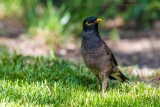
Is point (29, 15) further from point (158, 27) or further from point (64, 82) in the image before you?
point (158, 27)

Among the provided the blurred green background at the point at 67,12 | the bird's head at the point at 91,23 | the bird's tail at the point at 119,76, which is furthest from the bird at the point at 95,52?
the blurred green background at the point at 67,12

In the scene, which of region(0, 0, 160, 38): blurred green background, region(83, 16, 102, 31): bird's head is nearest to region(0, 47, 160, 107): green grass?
region(83, 16, 102, 31): bird's head

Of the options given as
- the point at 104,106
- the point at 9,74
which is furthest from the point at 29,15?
the point at 104,106

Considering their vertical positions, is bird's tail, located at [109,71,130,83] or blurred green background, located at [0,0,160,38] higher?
blurred green background, located at [0,0,160,38]

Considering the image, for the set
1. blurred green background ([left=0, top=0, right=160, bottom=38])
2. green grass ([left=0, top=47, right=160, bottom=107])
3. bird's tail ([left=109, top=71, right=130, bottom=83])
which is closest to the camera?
green grass ([left=0, top=47, right=160, bottom=107])

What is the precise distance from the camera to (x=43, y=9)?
8008 mm

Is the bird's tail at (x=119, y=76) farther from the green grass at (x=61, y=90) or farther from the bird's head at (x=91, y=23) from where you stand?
the bird's head at (x=91, y=23)

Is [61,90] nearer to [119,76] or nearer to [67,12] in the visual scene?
[119,76]

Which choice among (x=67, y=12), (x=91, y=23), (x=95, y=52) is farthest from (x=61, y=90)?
(x=67, y=12)

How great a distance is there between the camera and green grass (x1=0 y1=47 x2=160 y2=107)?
337 centimetres

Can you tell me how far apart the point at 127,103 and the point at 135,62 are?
12.6 ft

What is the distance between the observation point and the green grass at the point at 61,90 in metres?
3.37

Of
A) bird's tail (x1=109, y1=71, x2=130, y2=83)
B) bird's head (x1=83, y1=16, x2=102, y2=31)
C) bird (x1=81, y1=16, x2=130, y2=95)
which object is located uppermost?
bird's head (x1=83, y1=16, x2=102, y2=31)

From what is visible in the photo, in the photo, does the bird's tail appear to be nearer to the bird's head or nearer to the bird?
the bird
